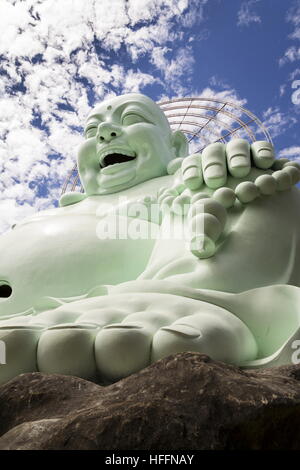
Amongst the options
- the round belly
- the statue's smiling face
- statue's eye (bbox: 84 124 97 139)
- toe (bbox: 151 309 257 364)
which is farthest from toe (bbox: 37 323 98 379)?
statue's eye (bbox: 84 124 97 139)

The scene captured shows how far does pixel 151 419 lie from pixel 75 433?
19 centimetres

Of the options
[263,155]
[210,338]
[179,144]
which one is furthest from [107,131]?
[210,338]

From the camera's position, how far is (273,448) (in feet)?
4.19

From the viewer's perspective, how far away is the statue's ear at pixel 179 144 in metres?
5.12

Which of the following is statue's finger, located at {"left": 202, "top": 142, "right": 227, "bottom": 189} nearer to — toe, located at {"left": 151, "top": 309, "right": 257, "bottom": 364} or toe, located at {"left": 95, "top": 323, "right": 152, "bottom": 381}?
toe, located at {"left": 151, "top": 309, "right": 257, "bottom": 364}

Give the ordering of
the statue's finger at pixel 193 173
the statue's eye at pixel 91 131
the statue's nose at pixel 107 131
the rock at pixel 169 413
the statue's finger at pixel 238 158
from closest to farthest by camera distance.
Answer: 1. the rock at pixel 169 413
2. the statue's finger at pixel 238 158
3. the statue's finger at pixel 193 173
4. the statue's nose at pixel 107 131
5. the statue's eye at pixel 91 131

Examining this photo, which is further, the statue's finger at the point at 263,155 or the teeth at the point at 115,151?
the teeth at the point at 115,151

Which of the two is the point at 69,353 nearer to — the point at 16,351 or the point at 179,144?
the point at 16,351

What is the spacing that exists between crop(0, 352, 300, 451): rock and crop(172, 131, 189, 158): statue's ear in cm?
383

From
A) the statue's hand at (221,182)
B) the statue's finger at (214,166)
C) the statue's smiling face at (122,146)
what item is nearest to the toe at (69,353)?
the statue's hand at (221,182)

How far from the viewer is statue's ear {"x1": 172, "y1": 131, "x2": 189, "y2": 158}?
5117mm

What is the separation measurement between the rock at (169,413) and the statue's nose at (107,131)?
3144 millimetres

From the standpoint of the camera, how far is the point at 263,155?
313 centimetres

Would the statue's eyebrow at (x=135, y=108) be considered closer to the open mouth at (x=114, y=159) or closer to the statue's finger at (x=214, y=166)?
the open mouth at (x=114, y=159)
